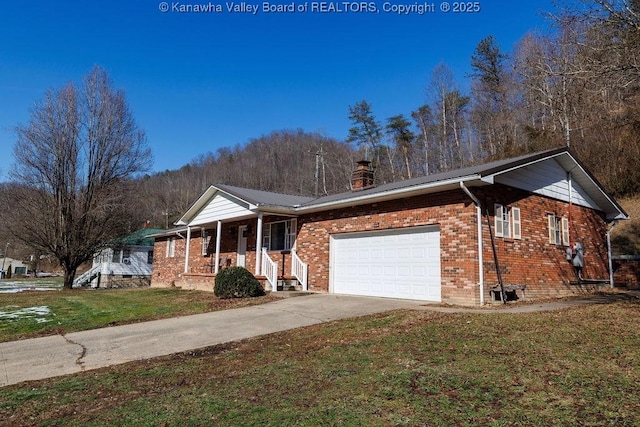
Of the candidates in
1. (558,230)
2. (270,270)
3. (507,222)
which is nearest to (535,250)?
(507,222)

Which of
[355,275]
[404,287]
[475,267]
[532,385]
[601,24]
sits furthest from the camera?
[355,275]

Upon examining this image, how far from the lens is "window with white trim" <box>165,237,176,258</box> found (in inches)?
974

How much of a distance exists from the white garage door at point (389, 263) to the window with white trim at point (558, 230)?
4.47 metres

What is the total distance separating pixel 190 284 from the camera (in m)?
19.0

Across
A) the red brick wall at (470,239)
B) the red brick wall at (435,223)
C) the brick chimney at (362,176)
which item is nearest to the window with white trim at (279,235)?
the red brick wall at (470,239)

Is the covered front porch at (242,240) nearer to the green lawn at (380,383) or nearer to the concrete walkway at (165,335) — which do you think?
the concrete walkway at (165,335)

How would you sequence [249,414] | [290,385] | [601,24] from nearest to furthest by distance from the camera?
[249,414] → [290,385] → [601,24]

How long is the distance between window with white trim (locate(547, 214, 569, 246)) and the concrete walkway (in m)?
4.41

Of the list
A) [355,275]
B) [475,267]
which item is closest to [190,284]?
[355,275]

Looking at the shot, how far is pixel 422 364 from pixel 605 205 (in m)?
15.0

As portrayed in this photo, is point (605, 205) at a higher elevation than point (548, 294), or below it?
higher

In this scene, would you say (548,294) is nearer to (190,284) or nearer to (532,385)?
(532,385)

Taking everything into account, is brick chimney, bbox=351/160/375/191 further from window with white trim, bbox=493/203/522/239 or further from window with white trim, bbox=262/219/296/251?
window with white trim, bbox=493/203/522/239

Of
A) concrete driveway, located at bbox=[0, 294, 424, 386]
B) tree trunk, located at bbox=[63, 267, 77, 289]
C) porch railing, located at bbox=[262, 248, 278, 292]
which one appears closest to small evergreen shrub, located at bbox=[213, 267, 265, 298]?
porch railing, located at bbox=[262, 248, 278, 292]
